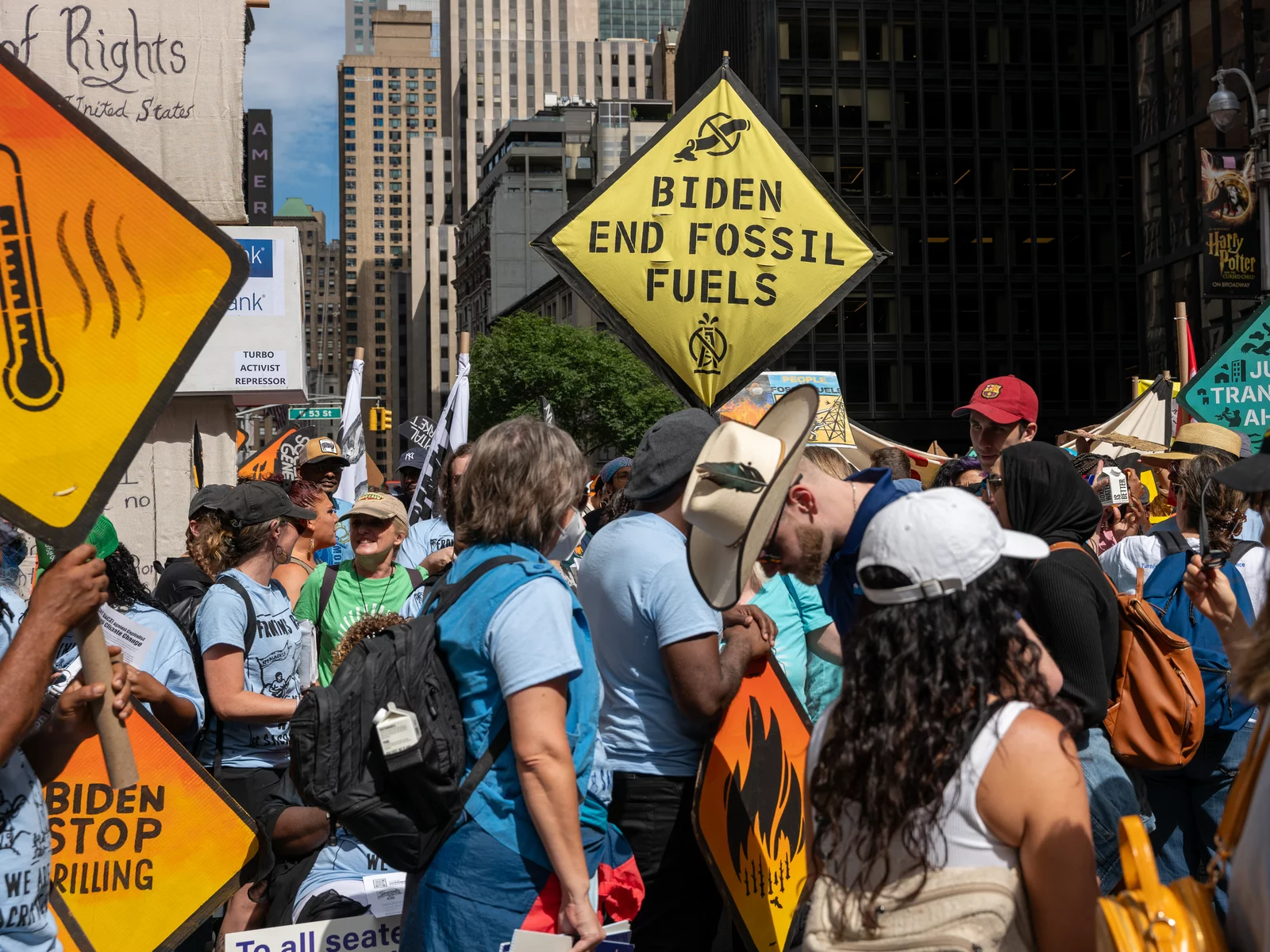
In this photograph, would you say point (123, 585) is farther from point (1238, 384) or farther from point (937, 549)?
point (1238, 384)

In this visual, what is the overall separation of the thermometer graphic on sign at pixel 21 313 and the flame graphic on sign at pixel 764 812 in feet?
7.33

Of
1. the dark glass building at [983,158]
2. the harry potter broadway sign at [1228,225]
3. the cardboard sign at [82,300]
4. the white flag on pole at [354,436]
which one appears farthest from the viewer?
the dark glass building at [983,158]

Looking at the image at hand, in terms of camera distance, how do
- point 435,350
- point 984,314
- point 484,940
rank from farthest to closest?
point 435,350
point 984,314
point 484,940

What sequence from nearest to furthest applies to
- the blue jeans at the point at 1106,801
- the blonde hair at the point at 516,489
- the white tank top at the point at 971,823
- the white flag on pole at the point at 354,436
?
1. the white tank top at the point at 971,823
2. the blonde hair at the point at 516,489
3. the blue jeans at the point at 1106,801
4. the white flag on pole at the point at 354,436

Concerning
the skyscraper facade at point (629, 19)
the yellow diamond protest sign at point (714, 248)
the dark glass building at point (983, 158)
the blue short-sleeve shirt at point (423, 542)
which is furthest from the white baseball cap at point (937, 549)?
the skyscraper facade at point (629, 19)

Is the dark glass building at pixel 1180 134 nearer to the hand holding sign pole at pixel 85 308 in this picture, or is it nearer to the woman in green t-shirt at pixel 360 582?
the woman in green t-shirt at pixel 360 582

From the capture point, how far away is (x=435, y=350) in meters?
161

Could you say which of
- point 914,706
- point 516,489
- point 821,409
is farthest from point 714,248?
point 821,409

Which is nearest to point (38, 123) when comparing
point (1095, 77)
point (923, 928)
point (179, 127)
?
point (923, 928)

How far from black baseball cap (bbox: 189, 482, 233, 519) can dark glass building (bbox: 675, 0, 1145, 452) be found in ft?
187

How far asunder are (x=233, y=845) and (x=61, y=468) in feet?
5.90

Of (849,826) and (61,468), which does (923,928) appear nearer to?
(849,826)

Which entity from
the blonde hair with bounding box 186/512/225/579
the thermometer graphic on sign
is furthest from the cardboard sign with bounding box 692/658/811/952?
the blonde hair with bounding box 186/512/225/579

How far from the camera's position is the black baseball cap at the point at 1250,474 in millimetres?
2512
